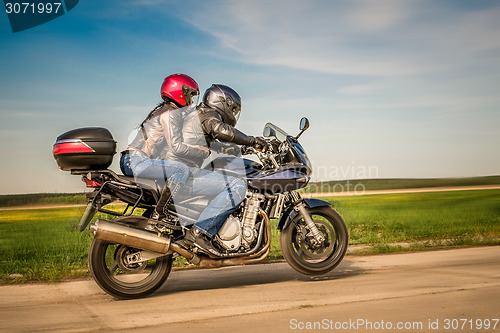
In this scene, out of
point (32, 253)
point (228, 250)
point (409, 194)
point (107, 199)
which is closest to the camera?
point (107, 199)

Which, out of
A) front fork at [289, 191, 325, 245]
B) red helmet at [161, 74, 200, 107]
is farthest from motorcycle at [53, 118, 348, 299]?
red helmet at [161, 74, 200, 107]

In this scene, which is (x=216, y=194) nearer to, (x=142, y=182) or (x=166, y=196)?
(x=166, y=196)

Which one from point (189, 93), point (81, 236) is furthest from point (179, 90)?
point (81, 236)

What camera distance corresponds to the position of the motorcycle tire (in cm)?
563

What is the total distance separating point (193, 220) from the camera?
239 inches

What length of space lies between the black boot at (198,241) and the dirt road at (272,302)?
495 mm

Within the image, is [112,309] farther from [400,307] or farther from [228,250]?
[400,307]

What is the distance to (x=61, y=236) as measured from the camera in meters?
10.8

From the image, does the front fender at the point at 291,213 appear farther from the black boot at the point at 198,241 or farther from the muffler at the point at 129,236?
the muffler at the point at 129,236

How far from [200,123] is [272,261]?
126 inches

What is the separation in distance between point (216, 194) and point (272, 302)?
1494mm

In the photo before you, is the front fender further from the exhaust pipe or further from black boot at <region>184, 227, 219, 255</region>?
black boot at <region>184, 227, 219, 255</region>

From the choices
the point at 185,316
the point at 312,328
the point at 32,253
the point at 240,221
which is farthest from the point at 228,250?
the point at 32,253

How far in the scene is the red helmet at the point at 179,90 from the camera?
6266mm
